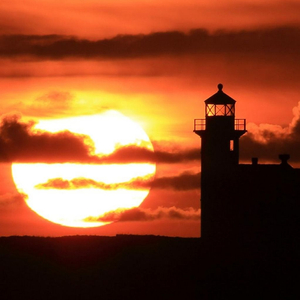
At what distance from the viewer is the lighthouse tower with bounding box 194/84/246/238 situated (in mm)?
68375

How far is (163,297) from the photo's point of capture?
204ft

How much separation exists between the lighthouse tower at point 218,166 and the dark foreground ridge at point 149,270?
1.42m

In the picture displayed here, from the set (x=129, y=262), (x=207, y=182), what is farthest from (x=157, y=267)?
(x=207, y=182)

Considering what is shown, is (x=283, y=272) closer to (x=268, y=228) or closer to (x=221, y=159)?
(x=268, y=228)

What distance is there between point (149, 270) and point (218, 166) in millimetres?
8300

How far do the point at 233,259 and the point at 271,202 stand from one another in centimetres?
397

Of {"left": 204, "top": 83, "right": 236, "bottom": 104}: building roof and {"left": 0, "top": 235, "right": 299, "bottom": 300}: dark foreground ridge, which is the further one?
{"left": 204, "top": 83, "right": 236, "bottom": 104}: building roof

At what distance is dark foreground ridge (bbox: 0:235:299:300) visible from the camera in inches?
2483

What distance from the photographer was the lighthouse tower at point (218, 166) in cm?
6838

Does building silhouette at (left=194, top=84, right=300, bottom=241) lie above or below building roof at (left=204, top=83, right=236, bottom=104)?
below

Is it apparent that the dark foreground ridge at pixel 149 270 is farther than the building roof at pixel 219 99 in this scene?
No

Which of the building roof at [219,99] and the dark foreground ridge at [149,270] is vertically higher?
the building roof at [219,99]

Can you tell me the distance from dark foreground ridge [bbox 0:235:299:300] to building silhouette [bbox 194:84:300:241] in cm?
90

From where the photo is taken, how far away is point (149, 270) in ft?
218
